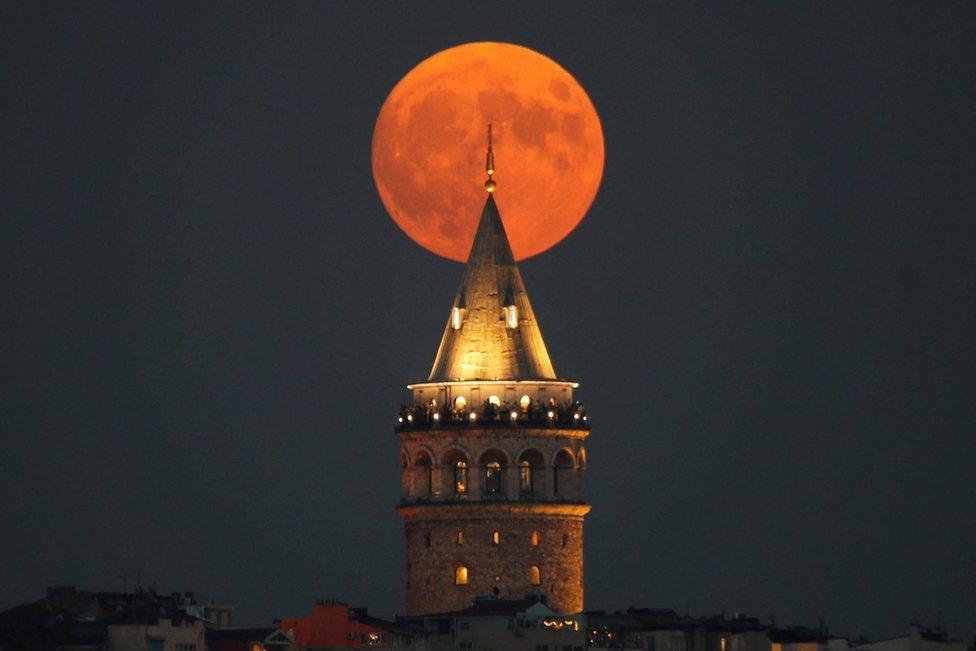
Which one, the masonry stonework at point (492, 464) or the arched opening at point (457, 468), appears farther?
the arched opening at point (457, 468)

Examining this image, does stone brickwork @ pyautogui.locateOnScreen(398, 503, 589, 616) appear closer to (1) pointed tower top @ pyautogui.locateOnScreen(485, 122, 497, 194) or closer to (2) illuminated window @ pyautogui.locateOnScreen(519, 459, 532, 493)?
(2) illuminated window @ pyautogui.locateOnScreen(519, 459, 532, 493)

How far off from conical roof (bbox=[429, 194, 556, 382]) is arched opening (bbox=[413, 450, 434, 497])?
289 centimetres

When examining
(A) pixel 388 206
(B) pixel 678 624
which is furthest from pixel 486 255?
(B) pixel 678 624

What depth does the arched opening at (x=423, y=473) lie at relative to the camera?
17800 cm

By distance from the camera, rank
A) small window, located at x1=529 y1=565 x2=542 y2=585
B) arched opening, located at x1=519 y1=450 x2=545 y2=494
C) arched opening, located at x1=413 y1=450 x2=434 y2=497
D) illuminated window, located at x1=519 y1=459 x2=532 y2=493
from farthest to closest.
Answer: arched opening, located at x1=413 y1=450 x2=434 y2=497 < arched opening, located at x1=519 y1=450 x2=545 y2=494 < illuminated window, located at x1=519 y1=459 x2=532 y2=493 < small window, located at x1=529 y1=565 x2=542 y2=585

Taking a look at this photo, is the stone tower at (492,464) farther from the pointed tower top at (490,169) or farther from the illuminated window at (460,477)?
the pointed tower top at (490,169)

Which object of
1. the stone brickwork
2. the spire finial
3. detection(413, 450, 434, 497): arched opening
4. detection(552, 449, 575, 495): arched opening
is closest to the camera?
the stone brickwork

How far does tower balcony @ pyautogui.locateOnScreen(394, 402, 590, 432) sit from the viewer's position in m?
177

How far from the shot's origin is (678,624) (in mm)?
180250

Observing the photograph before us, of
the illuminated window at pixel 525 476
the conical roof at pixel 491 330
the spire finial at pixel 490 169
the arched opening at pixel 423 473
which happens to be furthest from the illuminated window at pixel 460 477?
the spire finial at pixel 490 169

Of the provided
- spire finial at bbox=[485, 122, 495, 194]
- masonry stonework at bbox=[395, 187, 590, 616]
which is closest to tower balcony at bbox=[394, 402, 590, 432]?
masonry stonework at bbox=[395, 187, 590, 616]

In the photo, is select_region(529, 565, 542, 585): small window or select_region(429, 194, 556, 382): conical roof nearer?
select_region(529, 565, 542, 585): small window

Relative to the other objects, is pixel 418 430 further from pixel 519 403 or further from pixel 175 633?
pixel 175 633

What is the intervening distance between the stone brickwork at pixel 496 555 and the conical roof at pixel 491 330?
5.11 meters
